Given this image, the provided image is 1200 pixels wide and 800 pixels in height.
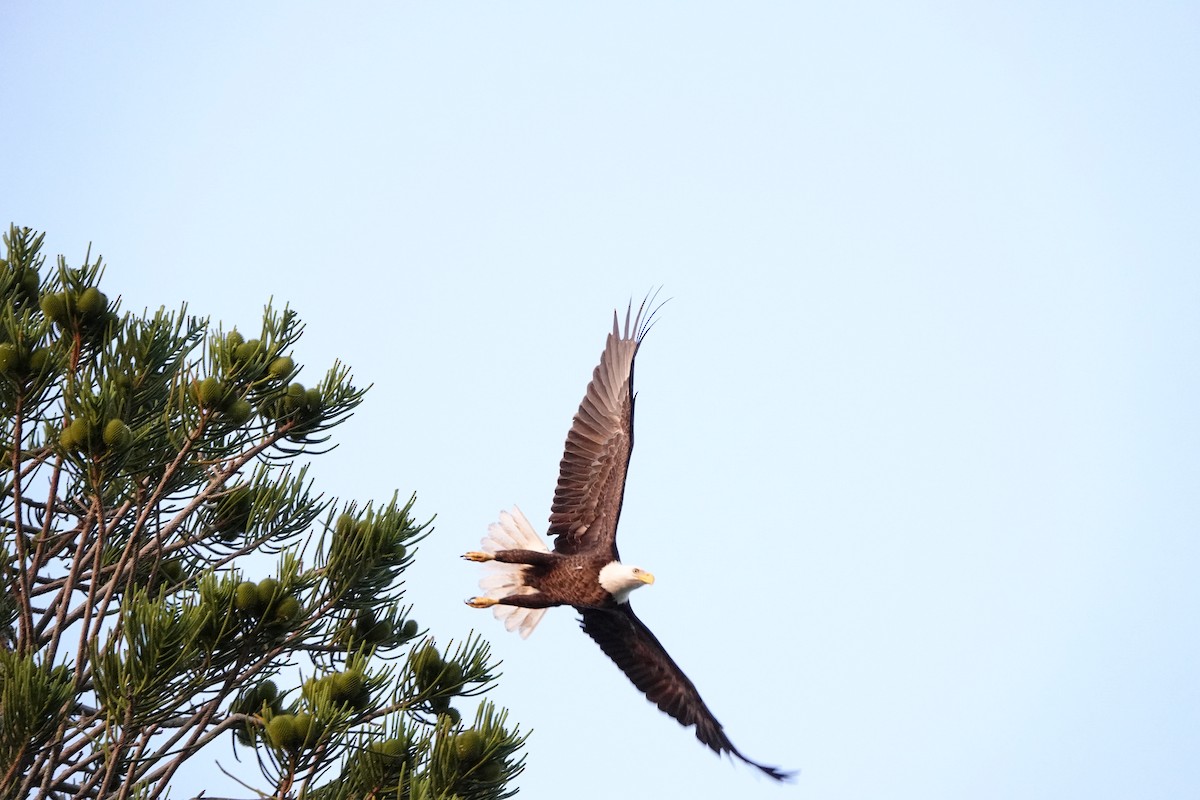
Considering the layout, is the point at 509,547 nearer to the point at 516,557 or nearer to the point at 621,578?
the point at 516,557

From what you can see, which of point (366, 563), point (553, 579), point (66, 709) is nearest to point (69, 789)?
point (66, 709)

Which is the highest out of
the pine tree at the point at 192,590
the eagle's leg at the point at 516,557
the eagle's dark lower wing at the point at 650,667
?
the eagle's leg at the point at 516,557

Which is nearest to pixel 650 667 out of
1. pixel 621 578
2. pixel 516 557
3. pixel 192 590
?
pixel 621 578

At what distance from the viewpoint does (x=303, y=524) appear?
16.9 feet

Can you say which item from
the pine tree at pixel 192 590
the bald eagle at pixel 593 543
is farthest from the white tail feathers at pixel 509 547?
the pine tree at pixel 192 590

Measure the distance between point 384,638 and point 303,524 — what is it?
59 centimetres

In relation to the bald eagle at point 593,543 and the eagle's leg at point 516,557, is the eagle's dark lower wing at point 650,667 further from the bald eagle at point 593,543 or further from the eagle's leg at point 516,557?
the eagle's leg at point 516,557

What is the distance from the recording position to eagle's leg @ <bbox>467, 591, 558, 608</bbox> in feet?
27.6

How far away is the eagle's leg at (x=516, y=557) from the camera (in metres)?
8.34

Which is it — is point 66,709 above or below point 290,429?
below

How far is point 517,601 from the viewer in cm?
845

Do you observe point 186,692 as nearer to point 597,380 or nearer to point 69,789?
point 69,789

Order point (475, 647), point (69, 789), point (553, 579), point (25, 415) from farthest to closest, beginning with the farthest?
point (553, 579), point (475, 647), point (25, 415), point (69, 789)

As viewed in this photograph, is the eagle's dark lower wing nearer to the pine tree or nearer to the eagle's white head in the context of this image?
the eagle's white head
